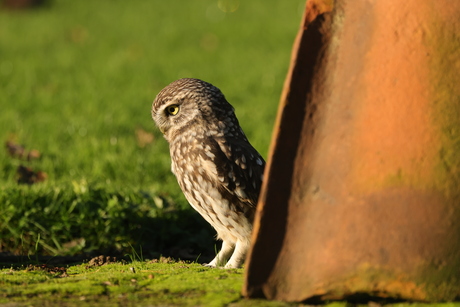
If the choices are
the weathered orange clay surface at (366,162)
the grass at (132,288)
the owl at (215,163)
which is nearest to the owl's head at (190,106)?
the owl at (215,163)

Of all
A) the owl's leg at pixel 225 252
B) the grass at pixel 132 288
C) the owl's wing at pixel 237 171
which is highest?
the owl's wing at pixel 237 171

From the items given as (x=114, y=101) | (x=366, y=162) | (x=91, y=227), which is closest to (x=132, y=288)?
(x=366, y=162)

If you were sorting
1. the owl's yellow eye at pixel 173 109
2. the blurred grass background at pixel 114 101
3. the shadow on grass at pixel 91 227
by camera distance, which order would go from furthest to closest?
the blurred grass background at pixel 114 101, the shadow on grass at pixel 91 227, the owl's yellow eye at pixel 173 109

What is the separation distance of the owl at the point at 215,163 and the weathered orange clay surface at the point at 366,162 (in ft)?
3.86

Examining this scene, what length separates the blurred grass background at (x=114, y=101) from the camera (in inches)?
181

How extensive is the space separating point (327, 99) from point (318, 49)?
8.6 inches

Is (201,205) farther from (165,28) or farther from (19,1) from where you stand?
(19,1)

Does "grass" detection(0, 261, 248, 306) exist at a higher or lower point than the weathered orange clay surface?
lower

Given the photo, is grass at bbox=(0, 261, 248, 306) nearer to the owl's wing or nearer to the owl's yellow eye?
the owl's wing

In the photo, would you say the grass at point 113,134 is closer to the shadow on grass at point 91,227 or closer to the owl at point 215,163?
the shadow on grass at point 91,227

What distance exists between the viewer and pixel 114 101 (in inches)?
328

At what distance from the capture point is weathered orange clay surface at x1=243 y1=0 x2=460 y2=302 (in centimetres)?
251

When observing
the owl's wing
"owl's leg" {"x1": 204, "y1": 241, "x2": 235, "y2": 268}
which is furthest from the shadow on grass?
the owl's wing

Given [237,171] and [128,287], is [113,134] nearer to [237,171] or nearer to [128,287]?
[237,171]
